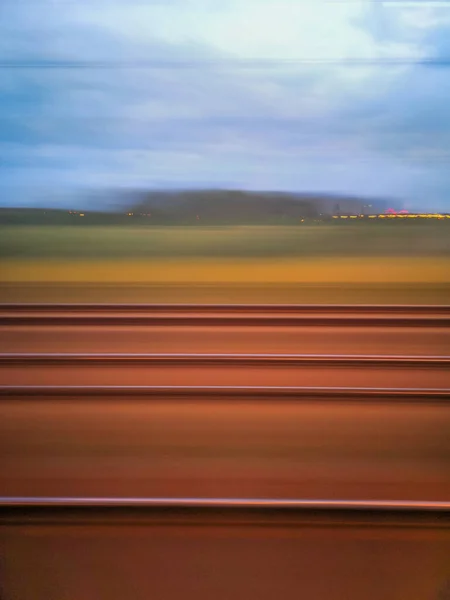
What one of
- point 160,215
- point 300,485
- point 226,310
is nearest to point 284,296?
point 226,310

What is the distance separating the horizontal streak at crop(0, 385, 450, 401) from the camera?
392cm

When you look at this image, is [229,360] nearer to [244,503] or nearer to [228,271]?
[244,503]

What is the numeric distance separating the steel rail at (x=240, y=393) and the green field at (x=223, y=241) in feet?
9.31

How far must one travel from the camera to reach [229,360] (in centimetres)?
459

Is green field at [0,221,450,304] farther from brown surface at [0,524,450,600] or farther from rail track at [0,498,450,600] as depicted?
brown surface at [0,524,450,600]

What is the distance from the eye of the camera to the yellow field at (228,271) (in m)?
6.63

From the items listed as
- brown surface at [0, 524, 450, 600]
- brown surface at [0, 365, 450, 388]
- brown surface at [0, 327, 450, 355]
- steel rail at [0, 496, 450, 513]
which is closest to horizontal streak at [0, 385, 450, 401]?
brown surface at [0, 365, 450, 388]

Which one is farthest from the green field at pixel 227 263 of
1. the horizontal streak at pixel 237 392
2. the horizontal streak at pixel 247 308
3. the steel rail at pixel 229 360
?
the horizontal streak at pixel 237 392

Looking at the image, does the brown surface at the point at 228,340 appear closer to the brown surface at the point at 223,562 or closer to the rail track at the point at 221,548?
the rail track at the point at 221,548

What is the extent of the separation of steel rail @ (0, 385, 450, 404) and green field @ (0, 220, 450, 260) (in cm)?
284

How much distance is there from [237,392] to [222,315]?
195 centimetres

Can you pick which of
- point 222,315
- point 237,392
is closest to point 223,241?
point 222,315

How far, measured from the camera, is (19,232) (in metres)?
6.53

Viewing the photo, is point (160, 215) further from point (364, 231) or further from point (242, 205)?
point (364, 231)
